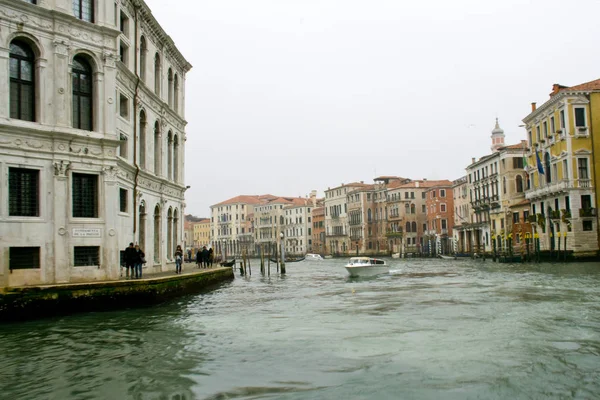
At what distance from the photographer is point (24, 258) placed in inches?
601

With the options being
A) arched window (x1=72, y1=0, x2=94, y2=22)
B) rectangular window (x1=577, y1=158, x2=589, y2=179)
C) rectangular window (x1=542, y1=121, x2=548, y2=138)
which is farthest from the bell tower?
arched window (x1=72, y1=0, x2=94, y2=22)

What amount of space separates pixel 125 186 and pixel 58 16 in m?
5.74

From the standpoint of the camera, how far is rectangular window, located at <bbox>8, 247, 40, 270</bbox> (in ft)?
49.5

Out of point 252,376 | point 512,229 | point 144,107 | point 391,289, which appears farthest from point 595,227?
point 252,376

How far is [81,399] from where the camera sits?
7.61 meters

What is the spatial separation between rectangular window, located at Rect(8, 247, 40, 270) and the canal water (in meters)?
1.98

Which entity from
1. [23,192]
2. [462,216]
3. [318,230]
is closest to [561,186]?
[462,216]

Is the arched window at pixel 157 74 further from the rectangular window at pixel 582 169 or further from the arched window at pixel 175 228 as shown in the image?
the rectangular window at pixel 582 169

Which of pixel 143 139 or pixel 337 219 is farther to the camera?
pixel 337 219

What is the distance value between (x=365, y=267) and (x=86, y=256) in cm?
1891

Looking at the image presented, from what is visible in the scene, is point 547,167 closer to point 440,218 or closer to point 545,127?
point 545,127

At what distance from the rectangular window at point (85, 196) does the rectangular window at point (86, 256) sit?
0.90 metres

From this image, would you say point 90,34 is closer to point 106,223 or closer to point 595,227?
point 106,223

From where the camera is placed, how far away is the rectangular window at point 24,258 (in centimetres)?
1508
